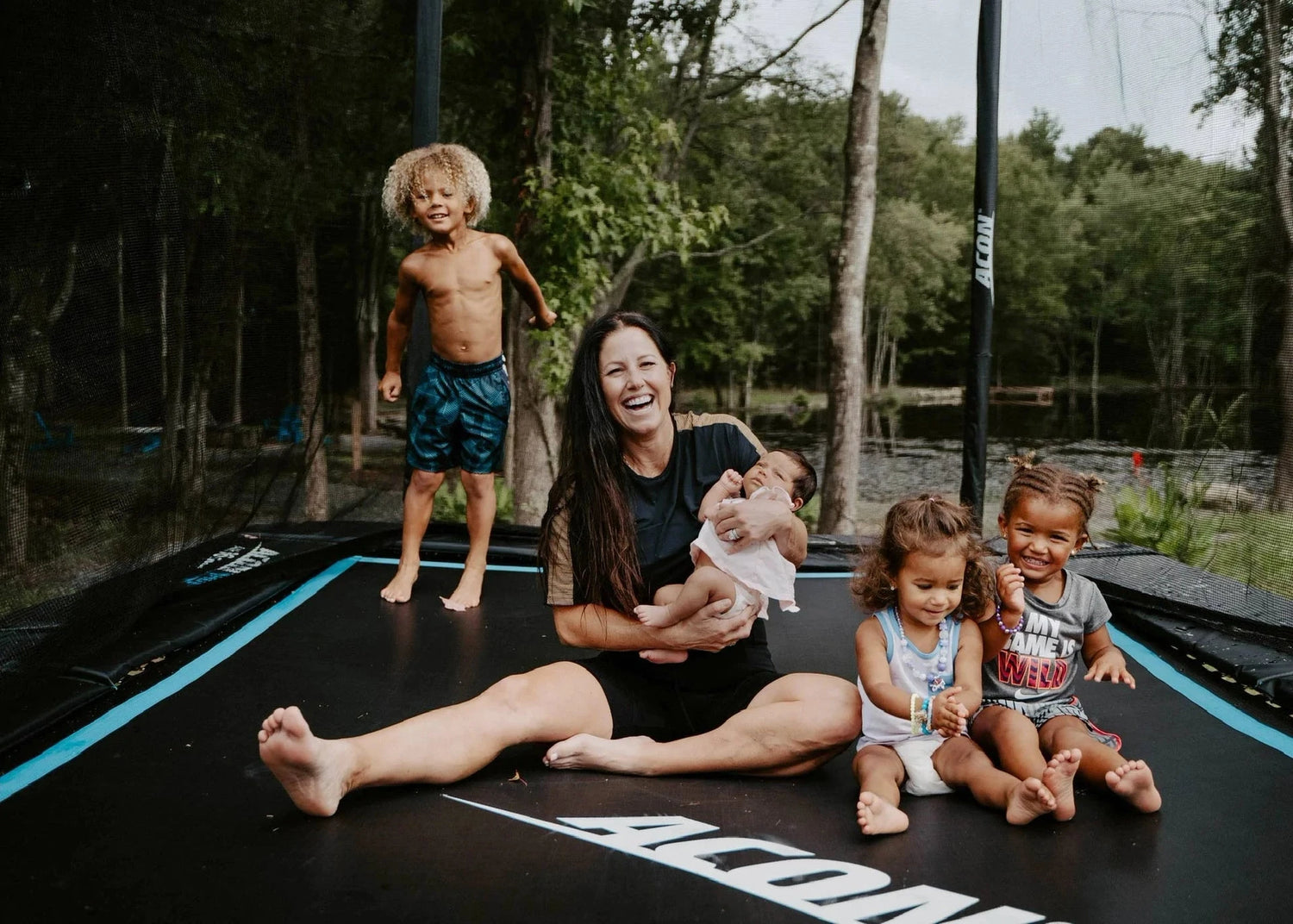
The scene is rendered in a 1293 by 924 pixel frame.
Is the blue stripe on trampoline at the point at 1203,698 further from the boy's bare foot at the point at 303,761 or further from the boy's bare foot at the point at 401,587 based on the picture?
the boy's bare foot at the point at 401,587

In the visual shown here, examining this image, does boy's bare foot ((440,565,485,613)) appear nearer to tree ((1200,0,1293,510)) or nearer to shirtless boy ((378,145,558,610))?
shirtless boy ((378,145,558,610))

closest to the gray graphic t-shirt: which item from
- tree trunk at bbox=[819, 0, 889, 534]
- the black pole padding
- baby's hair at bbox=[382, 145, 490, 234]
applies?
baby's hair at bbox=[382, 145, 490, 234]

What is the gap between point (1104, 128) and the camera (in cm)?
261

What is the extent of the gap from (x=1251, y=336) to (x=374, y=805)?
1968mm

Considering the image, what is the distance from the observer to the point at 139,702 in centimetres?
168

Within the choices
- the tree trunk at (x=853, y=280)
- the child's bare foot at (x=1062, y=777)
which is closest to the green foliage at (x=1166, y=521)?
the tree trunk at (x=853, y=280)

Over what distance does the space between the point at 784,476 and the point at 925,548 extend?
0.25 metres

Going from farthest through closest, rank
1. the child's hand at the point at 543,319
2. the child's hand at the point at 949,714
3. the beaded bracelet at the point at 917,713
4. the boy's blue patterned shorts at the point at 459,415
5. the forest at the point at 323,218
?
1. the child's hand at the point at 543,319
2. the boy's blue patterned shorts at the point at 459,415
3. the forest at the point at 323,218
4. the beaded bracelet at the point at 917,713
5. the child's hand at the point at 949,714

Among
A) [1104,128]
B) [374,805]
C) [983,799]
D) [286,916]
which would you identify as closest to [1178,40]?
[1104,128]

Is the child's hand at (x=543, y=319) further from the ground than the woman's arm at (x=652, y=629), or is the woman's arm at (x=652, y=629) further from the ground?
the child's hand at (x=543, y=319)

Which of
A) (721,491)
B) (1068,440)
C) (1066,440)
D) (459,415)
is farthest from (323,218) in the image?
(1066,440)

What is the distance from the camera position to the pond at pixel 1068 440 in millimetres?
2141

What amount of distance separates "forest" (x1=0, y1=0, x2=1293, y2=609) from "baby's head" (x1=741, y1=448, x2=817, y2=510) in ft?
3.88

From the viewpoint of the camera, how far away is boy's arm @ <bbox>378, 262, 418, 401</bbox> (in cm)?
244
